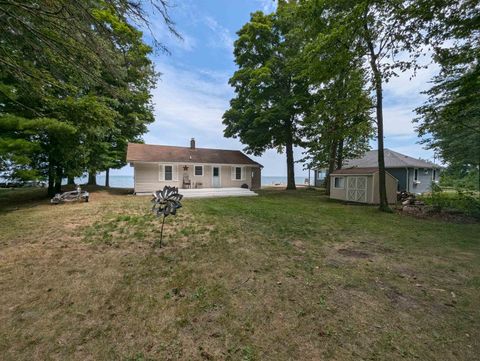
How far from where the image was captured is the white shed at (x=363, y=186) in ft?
42.8

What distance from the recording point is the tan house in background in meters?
16.5

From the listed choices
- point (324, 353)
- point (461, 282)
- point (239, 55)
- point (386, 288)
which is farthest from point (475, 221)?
point (239, 55)

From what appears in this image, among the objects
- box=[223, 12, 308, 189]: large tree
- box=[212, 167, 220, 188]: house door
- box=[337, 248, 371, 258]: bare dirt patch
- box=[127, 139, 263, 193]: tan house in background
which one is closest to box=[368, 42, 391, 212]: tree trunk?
box=[337, 248, 371, 258]: bare dirt patch

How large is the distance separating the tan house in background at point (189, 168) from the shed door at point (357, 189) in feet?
27.7

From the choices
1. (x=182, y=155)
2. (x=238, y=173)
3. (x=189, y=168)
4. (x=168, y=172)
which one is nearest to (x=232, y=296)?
(x=168, y=172)

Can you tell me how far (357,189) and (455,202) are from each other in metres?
4.51

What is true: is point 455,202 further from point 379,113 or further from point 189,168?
point 189,168

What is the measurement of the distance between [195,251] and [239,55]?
2003 cm

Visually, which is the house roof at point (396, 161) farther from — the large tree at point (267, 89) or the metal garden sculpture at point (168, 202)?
the metal garden sculpture at point (168, 202)

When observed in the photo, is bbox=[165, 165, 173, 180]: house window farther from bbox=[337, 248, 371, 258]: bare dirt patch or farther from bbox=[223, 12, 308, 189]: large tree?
bbox=[337, 248, 371, 258]: bare dirt patch

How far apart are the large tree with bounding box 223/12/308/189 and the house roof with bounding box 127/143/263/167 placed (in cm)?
190

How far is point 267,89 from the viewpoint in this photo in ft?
62.4

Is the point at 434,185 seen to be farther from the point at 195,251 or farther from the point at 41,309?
the point at 41,309

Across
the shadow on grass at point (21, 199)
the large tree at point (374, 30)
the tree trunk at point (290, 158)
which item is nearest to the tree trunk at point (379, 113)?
the large tree at point (374, 30)
